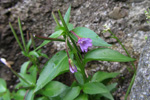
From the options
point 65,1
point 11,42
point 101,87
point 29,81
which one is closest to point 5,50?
point 11,42

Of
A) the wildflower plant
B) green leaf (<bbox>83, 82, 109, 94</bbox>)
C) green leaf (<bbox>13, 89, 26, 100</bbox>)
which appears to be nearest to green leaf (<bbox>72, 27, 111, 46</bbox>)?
the wildflower plant

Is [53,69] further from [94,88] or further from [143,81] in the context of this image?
[143,81]

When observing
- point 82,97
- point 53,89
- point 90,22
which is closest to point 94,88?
point 82,97

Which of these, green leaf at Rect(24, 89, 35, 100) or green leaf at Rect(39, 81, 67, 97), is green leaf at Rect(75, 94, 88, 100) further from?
green leaf at Rect(24, 89, 35, 100)

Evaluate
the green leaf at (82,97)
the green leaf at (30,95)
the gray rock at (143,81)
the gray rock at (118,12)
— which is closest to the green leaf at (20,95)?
the green leaf at (30,95)

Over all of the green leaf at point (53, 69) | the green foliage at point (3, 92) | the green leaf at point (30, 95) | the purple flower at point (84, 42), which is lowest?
the green leaf at point (30, 95)

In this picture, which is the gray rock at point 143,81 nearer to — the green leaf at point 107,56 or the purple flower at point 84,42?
the green leaf at point 107,56

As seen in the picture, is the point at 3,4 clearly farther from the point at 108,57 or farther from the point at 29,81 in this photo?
the point at 108,57
